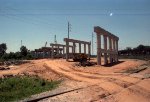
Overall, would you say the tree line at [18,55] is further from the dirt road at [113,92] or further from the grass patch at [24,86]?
the dirt road at [113,92]

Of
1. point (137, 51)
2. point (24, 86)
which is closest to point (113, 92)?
point (24, 86)

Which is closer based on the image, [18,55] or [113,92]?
[113,92]

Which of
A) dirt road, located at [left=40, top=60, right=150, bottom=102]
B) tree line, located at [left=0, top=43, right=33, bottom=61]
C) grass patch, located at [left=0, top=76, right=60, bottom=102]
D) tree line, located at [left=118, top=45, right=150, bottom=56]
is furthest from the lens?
tree line, located at [left=118, top=45, right=150, bottom=56]

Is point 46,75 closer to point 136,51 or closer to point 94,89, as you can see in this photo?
point 94,89

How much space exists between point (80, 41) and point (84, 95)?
2948 cm

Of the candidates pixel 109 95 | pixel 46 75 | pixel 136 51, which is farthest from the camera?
pixel 136 51

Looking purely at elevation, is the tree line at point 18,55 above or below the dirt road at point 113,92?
above

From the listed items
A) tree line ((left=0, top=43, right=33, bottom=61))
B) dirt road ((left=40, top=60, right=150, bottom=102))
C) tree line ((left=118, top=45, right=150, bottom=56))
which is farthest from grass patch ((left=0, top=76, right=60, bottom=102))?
tree line ((left=118, top=45, right=150, bottom=56))

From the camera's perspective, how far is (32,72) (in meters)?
25.2

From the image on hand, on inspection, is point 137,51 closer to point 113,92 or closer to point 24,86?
point 24,86

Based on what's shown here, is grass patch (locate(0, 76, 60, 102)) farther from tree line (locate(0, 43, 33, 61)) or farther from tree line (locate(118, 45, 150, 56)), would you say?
tree line (locate(118, 45, 150, 56))

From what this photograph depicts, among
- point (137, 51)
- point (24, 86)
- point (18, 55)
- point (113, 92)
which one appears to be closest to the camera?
point (113, 92)

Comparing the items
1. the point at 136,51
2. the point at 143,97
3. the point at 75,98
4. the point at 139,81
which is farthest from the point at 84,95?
the point at 136,51

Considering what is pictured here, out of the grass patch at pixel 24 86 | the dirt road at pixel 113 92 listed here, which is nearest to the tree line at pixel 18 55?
the grass patch at pixel 24 86
